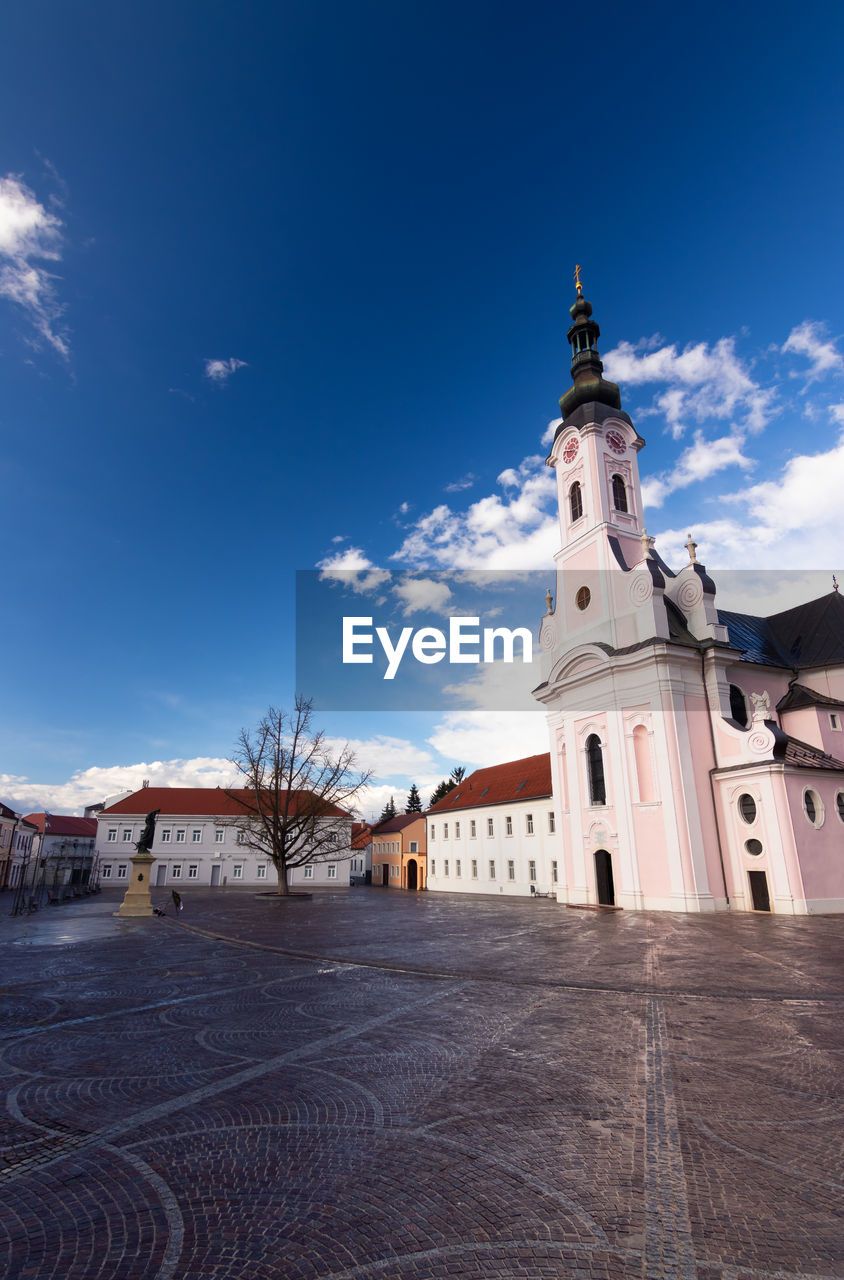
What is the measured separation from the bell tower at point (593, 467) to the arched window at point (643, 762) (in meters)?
8.27

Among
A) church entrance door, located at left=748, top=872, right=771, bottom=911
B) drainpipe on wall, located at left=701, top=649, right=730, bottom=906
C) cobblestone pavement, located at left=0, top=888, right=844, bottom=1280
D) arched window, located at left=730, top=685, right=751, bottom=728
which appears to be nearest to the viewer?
cobblestone pavement, located at left=0, top=888, right=844, bottom=1280

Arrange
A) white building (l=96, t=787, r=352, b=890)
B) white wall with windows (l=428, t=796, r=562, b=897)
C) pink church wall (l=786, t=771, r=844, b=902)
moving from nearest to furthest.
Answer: pink church wall (l=786, t=771, r=844, b=902), white wall with windows (l=428, t=796, r=562, b=897), white building (l=96, t=787, r=352, b=890)

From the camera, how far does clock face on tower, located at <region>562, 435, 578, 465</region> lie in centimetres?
3325

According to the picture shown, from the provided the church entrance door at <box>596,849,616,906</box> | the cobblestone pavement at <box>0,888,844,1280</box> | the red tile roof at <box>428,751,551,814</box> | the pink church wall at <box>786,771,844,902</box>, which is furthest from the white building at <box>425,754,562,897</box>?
the cobblestone pavement at <box>0,888,844,1280</box>

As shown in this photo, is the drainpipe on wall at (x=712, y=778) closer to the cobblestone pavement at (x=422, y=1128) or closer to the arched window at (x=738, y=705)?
the arched window at (x=738, y=705)

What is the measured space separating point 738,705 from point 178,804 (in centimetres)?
4972

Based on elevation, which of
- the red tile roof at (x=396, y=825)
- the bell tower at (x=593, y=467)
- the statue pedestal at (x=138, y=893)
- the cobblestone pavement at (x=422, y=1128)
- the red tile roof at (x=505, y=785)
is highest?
the bell tower at (x=593, y=467)

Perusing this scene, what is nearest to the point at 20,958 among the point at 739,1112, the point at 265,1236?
the point at 265,1236

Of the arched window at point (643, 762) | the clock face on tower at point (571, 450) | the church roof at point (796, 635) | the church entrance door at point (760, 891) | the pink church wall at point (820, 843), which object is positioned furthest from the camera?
the clock face on tower at point (571, 450)

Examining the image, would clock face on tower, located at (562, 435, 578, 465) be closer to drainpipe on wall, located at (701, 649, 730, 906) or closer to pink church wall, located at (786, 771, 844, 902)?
drainpipe on wall, located at (701, 649, 730, 906)

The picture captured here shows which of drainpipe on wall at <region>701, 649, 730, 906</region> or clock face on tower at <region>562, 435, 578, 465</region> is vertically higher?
clock face on tower at <region>562, 435, 578, 465</region>

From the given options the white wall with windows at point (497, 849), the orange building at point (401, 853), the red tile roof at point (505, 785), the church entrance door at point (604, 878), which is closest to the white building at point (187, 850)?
the orange building at point (401, 853)

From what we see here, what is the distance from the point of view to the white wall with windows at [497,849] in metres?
38.8

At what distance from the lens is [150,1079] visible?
17.8 ft
